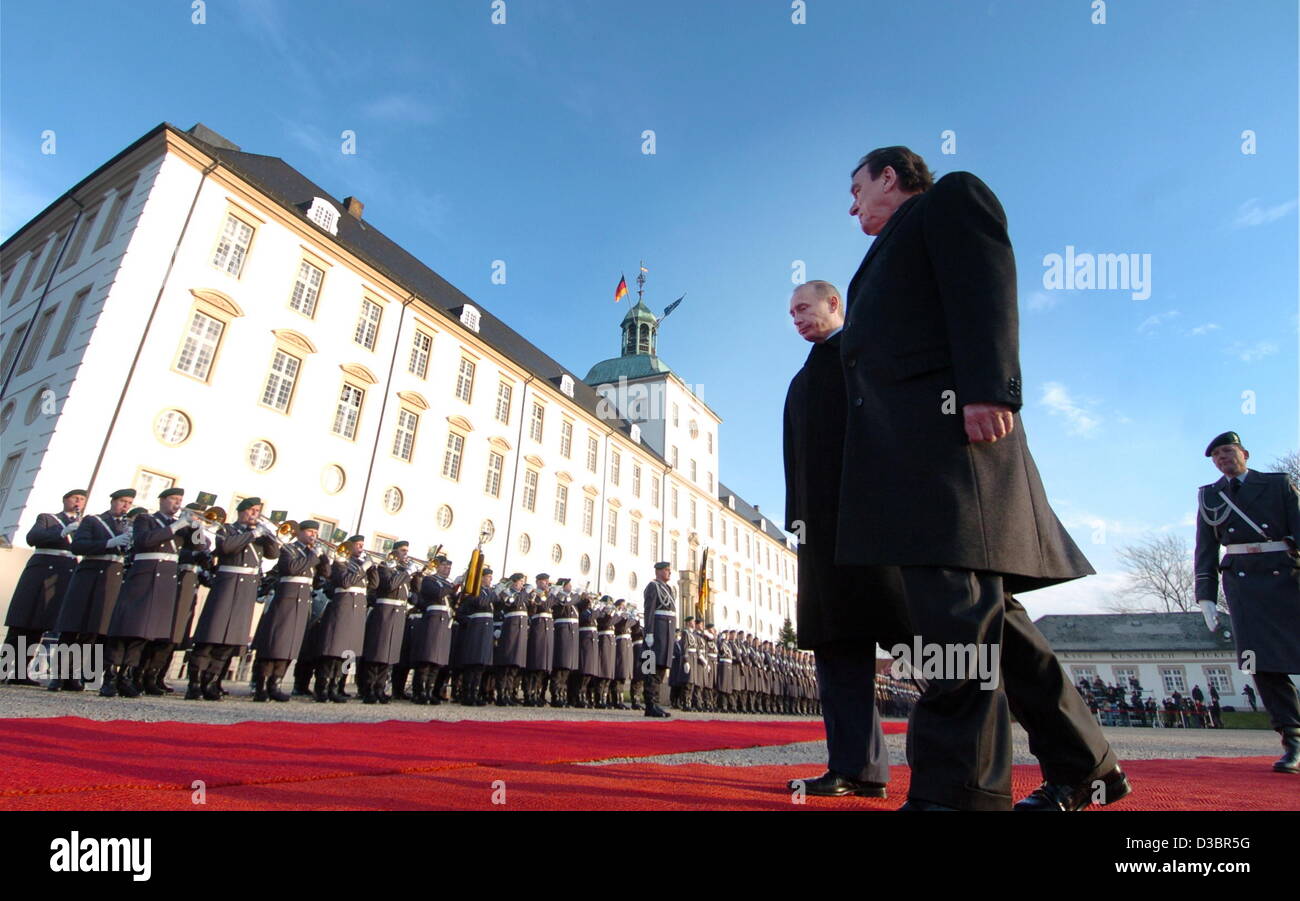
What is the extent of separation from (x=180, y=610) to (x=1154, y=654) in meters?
55.5

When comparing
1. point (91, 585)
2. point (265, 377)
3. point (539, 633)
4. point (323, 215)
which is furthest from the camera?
point (323, 215)

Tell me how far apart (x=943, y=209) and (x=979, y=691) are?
5.01 ft

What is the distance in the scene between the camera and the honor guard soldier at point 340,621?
9148 millimetres

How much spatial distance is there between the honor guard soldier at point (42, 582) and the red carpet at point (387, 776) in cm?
551

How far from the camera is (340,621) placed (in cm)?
916

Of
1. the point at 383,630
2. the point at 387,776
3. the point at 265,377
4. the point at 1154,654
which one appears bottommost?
the point at 387,776

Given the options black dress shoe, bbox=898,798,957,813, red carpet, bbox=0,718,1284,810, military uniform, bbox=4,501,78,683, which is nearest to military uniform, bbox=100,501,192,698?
military uniform, bbox=4,501,78,683

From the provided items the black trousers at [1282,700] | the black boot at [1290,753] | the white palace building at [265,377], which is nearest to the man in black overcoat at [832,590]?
the black boot at [1290,753]

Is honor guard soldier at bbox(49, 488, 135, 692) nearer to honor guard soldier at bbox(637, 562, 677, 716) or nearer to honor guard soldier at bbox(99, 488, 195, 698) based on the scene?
honor guard soldier at bbox(99, 488, 195, 698)

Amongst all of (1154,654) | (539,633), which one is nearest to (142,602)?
(539,633)

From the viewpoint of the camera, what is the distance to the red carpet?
79.7 inches

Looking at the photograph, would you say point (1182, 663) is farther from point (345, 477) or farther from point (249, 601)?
point (249, 601)

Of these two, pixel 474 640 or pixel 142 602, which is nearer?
pixel 142 602

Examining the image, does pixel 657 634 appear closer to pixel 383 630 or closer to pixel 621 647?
pixel 383 630
